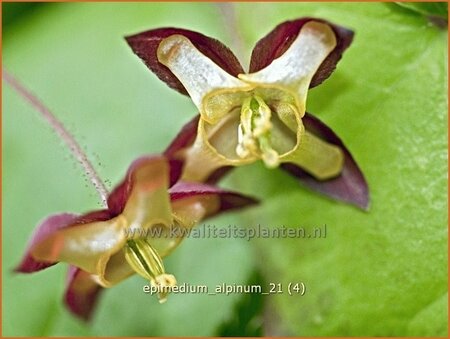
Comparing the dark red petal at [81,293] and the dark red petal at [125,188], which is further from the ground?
the dark red petal at [125,188]

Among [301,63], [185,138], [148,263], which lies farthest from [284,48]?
[148,263]

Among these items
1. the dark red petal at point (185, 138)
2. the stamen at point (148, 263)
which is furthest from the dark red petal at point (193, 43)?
the stamen at point (148, 263)

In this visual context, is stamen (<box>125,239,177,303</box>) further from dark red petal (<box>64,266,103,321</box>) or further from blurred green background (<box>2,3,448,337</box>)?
blurred green background (<box>2,3,448,337</box>)

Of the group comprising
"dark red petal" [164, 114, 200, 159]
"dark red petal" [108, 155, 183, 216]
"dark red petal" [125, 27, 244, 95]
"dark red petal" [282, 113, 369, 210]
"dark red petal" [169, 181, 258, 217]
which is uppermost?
"dark red petal" [125, 27, 244, 95]

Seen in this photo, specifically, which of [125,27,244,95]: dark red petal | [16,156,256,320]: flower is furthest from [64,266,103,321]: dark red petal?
[125,27,244,95]: dark red petal

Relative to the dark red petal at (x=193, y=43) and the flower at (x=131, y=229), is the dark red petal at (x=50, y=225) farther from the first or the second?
the dark red petal at (x=193, y=43)

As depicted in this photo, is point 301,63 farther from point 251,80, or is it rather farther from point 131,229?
point 131,229
